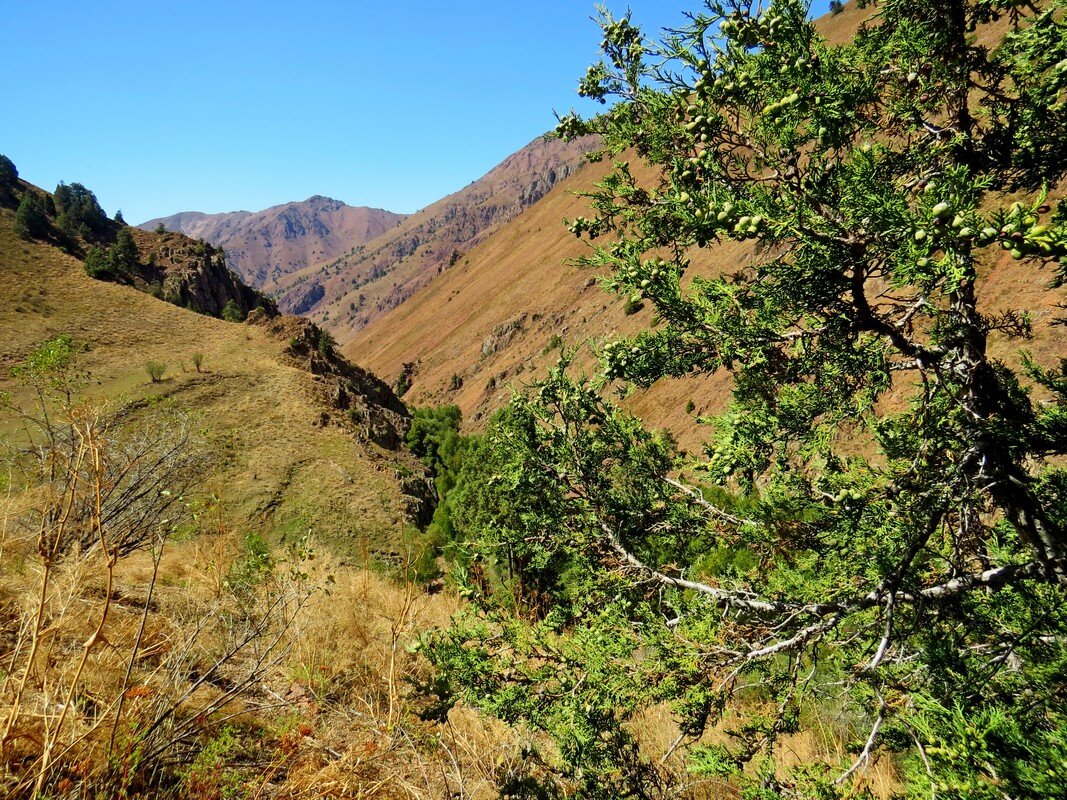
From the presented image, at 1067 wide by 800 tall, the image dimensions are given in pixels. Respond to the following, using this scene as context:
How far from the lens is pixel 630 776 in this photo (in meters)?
3.17

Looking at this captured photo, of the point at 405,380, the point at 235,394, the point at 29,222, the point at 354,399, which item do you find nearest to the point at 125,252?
the point at 29,222

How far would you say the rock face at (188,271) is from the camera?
194 ft

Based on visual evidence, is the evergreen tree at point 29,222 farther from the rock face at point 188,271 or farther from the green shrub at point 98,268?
the rock face at point 188,271

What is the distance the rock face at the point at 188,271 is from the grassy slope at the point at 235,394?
23.6 m

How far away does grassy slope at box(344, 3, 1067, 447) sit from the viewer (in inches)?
615

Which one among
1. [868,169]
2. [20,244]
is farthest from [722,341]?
[20,244]

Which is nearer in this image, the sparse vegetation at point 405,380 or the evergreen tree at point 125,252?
the evergreen tree at point 125,252

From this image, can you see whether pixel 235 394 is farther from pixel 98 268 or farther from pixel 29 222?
pixel 29 222

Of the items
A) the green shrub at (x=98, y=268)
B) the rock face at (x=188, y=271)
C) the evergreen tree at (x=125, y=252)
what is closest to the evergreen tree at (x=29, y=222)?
the evergreen tree at (x=125, y=252)

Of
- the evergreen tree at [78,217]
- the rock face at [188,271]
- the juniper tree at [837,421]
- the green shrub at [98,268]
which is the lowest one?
the juniper tree at [837,421]

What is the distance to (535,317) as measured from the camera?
6097 centimetres

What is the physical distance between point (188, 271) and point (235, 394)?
52.6 meters

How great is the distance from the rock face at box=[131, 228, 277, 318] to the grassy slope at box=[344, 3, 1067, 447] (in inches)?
985

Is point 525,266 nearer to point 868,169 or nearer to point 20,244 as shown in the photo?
point 20,244
